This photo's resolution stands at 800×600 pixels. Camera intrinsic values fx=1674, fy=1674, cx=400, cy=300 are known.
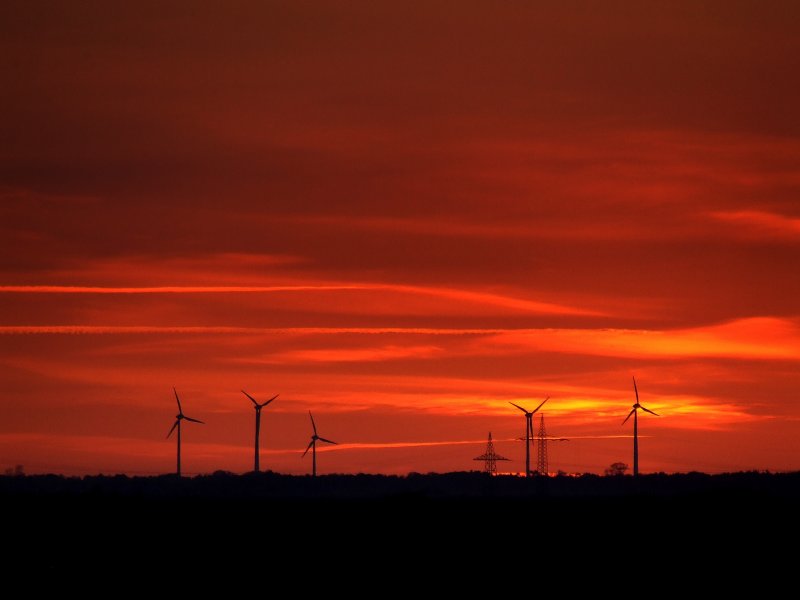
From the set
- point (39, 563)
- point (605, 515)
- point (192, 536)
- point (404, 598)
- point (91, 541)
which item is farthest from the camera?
point (605, 515)

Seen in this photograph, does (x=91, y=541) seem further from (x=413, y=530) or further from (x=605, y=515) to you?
(x=605, y=515)

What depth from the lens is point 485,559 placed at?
132 metres

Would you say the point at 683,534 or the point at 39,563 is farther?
the point at 683,534

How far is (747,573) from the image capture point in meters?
121

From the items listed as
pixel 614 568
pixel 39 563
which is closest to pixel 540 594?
pixel 614 568

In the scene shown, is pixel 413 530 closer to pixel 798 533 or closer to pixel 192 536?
pixel 192 536

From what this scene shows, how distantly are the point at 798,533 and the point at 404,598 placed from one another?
67.0 meters

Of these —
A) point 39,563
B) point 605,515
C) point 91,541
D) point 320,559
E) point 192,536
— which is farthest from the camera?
point 605,515

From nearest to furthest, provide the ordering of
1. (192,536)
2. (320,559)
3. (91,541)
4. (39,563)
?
(39,563) → (320,559) → (91,541) → (192,536)

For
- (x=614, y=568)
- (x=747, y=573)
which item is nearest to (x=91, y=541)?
(x=614, y=568)

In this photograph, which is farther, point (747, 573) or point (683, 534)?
point (683, 534)

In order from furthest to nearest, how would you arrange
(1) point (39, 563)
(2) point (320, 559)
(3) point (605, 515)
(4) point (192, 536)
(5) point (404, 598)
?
(3) point (605, 515), (4) point (192, 536), (2) point (320, 559), (1) point (39, 563), (5) point (404, 598)

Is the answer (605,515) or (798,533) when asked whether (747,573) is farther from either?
(605,515)

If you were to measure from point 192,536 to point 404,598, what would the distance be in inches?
2268
